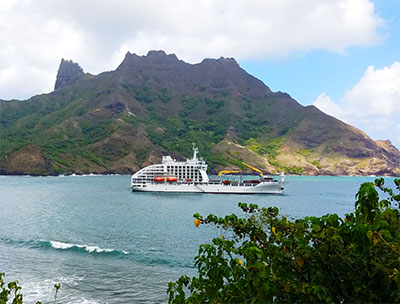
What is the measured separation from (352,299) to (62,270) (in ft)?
73.6

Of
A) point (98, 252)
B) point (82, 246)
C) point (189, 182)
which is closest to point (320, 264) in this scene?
point (98, 252)

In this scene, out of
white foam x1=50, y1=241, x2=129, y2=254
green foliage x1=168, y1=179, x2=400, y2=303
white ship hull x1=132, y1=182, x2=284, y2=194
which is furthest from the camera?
white ship hull x1=132, y1=182, x2=284, y2=194

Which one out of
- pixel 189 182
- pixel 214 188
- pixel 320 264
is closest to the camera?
pixel 320 264

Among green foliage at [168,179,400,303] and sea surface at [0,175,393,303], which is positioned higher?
green foliage at [168,179,400,303]

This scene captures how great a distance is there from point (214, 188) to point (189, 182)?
713 centimetres

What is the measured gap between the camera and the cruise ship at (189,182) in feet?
307

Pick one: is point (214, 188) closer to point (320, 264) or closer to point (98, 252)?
point (98, 252)

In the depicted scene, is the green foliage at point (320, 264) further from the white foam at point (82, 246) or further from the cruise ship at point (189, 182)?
the cruise ship at point (189, 182)

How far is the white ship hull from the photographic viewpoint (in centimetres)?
9300

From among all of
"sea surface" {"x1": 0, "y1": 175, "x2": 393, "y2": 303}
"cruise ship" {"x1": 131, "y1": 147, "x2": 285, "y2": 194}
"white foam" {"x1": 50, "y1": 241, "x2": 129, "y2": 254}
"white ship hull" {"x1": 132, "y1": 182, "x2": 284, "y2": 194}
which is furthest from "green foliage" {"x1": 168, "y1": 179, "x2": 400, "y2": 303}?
"white ship hull" {"x1": 132, "y1": 182, "x2": 284, "y2": 194}

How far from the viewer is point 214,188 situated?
93812 millimetres

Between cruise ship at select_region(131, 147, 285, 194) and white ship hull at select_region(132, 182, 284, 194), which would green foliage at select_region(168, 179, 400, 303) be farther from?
white ship hull at select_region(132, 182, 284, 194)

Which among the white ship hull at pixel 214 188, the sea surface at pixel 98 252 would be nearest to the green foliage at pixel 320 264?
the sea surface at pixel 98 252

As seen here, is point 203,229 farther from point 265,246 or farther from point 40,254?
point 265,246
